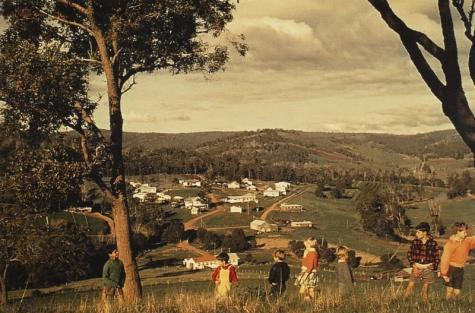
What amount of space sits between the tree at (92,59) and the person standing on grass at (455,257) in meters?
7.00

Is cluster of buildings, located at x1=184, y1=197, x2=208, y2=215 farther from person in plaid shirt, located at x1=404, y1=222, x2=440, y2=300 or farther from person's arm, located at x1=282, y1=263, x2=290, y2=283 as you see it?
person in plaid shirt, located at x1=404, y1=222, x2=440, y2=300

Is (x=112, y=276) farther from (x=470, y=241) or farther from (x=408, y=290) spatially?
A: (x=470, y=241)

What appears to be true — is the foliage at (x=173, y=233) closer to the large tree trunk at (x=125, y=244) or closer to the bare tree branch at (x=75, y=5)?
the large tree trunk at (x=125, y=244)

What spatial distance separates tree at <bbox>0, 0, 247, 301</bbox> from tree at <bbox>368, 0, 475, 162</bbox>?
22.2 feet

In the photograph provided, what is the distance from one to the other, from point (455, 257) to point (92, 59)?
10.3 m

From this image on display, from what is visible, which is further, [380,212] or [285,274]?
[380,212]

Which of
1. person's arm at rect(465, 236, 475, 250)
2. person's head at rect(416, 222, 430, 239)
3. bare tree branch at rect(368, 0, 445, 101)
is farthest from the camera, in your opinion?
person's head at rect(416, 222, 430, 239)

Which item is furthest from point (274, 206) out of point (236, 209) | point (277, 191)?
point (277, 191)

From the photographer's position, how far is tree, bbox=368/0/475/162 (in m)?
9.38

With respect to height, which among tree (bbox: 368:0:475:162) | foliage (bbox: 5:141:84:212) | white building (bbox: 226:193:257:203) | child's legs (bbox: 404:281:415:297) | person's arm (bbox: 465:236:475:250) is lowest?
Answer: white building (bbox: 226:193:257:203)

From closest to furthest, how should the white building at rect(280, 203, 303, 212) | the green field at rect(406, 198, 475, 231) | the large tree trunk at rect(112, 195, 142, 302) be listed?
the large tree trunk at rect(112, 195, 142, 302), the green field at rect(406, 198, 475, 231), the white building at rect(280, 203, 303, 212)

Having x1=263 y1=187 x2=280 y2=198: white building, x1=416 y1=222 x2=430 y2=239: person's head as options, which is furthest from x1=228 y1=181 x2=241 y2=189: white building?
x1=416 y1=222 x2=430 y2=239: person's head

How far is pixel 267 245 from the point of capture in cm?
10356

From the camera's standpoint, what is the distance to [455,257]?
10.3 m
